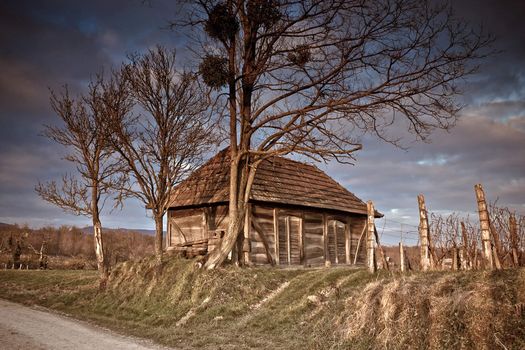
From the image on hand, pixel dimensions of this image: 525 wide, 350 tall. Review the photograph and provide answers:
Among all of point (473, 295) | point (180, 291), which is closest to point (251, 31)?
point (180, 291)

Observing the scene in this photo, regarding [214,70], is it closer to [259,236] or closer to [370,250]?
[259,236]

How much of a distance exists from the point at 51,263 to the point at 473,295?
38.3m

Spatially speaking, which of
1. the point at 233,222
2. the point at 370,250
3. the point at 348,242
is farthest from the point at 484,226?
the point at 348,242

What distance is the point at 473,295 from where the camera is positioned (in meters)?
7.18

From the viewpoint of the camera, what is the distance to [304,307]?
1055 cm

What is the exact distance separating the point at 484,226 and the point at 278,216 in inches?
443

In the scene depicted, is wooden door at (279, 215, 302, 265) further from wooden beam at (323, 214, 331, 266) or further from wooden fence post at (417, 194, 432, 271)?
wooden fence post at (417, 194, 432, 271)

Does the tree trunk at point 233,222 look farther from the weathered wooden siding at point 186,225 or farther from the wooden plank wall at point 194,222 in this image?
the weathered wooden siding at point 186,225

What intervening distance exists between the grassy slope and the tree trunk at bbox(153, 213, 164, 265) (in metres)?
0.56

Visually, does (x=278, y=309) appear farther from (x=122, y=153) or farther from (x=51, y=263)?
(x=51, y=263)

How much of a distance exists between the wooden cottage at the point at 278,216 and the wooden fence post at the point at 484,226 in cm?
890

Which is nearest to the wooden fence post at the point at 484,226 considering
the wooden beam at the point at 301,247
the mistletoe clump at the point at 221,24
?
the mistletoe clump at the point at 221,24

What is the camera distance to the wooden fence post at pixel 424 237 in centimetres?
1093

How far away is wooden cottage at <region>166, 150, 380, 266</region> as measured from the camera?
19.2 metres
